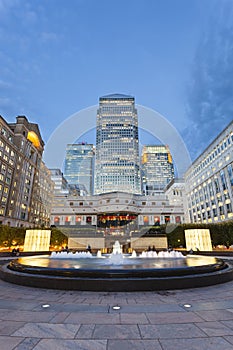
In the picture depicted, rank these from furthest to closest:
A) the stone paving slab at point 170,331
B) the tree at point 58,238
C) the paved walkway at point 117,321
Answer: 1. the tree at point 58,238
2. the stone paving slab at point 170,331
3. the paved walkway at point 117,321

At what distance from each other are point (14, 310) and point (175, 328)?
480 centimetres

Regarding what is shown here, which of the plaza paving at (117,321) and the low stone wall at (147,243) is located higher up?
the low stone wall at (147,243)

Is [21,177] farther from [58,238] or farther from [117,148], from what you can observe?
[117,148]

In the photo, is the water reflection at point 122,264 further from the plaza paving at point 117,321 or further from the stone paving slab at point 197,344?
the stone paving slab at point 197,344

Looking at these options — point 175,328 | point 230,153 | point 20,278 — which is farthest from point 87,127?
point 230,153

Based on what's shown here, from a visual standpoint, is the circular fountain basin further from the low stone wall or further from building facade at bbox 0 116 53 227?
building facade at bbox 0 116 53 227

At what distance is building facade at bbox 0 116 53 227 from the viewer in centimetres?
5921

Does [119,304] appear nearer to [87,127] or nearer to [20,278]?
[20,278]

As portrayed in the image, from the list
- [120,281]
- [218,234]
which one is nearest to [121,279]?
[120,281]

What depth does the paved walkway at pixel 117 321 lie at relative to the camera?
3.86 m

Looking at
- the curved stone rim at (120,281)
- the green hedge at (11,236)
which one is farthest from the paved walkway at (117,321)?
the green hedge at (11,236)

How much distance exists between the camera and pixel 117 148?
163m

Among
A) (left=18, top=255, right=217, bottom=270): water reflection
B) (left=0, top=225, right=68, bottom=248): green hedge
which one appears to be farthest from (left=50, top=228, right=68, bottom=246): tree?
(left=18, top=255, right=217, bottom=270): water reflection

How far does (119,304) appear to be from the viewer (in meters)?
6.37
